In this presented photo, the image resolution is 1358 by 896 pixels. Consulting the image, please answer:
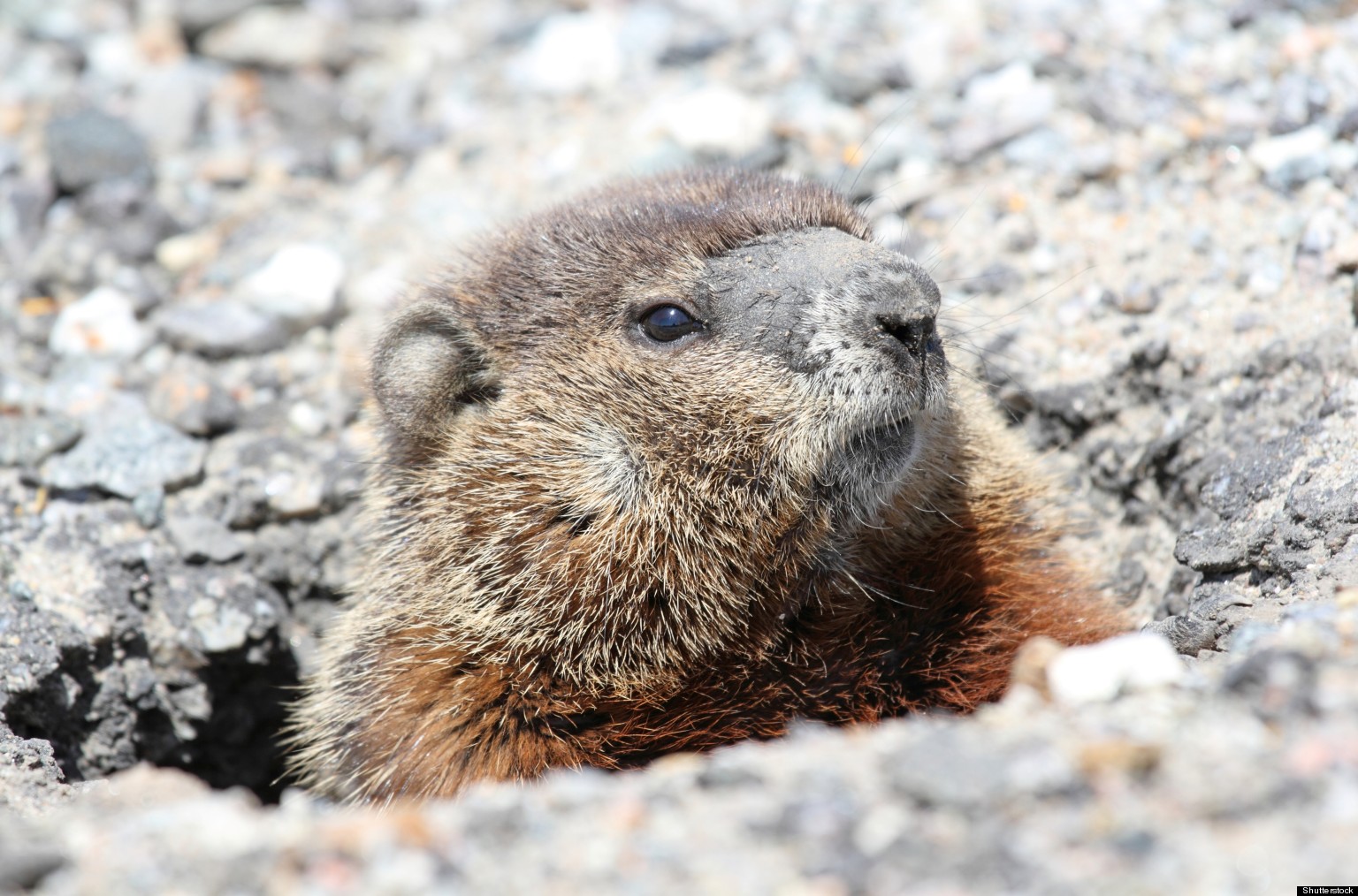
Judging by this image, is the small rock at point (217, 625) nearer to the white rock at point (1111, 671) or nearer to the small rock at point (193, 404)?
the small rock at point (193, 404)

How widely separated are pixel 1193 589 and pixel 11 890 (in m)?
3.56

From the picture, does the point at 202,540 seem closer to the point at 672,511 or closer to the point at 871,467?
→ the point at 672,511

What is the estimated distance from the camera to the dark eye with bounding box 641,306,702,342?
3885mm

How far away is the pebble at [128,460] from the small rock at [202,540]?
0.21 metres

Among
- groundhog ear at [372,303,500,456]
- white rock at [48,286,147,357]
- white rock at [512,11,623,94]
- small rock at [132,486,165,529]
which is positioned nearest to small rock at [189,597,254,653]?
small rock at [132,486,165,529]

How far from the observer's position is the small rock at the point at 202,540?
16.7 ft

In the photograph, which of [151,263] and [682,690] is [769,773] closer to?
[682,690]

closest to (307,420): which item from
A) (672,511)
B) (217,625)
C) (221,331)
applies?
(221,331)

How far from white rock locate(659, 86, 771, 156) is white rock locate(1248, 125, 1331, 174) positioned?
2350 mm

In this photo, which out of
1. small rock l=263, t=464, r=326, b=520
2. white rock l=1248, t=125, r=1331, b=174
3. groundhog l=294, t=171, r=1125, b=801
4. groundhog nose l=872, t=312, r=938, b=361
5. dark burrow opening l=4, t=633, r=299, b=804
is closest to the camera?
groundhog nose l=872, t=312, r=938, b=361

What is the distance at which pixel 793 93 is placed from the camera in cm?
646

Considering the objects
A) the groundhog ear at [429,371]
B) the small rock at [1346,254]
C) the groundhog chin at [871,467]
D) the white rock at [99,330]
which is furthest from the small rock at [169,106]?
the small rock at [1346,254]

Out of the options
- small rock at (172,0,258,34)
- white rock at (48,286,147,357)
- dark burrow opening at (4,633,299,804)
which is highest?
small rock at (172,0,258,34)

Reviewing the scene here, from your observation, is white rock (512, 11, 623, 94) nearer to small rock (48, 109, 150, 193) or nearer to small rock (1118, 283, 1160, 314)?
small rock (48, 109, 150, 193)
